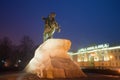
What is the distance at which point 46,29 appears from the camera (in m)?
22.0

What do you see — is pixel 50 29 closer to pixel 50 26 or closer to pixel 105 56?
pixel 50 26

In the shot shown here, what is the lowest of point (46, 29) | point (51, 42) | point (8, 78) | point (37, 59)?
point (8, 78)

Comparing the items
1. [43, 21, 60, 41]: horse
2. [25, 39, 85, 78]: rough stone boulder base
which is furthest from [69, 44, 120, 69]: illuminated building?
[25, 39, 85, 78]: rough stone boulder base

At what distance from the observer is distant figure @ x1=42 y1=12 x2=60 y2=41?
2180 cm

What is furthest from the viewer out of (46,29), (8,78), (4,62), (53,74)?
(4,62)

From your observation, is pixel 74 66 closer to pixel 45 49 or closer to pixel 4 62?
pixel 45 49

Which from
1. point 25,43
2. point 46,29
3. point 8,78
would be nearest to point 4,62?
point 25,43

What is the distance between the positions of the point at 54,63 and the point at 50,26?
13.7 feet

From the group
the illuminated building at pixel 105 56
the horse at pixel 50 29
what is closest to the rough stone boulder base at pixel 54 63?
the horse at pixel 50 29

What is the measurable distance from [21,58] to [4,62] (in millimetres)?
4122

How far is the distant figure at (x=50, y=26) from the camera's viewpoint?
21.8m

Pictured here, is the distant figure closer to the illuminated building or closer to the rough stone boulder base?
the rough stone boulder base

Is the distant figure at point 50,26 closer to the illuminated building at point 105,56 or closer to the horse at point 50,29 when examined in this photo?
the horse at point 50,29

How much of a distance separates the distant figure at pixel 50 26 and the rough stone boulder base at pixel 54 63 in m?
1.60
